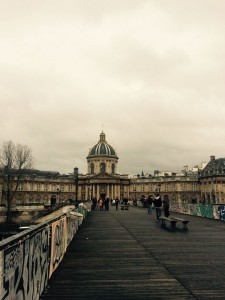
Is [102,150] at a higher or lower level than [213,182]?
higher

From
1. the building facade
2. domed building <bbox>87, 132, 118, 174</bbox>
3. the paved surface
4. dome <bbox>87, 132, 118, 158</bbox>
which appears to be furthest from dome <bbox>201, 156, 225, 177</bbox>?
the paved surface

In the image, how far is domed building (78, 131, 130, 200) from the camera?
14075cm

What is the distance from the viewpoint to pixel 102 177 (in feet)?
464

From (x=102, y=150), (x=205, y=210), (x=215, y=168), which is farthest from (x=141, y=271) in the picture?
(x=102, y=150)

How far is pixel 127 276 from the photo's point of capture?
8.54m

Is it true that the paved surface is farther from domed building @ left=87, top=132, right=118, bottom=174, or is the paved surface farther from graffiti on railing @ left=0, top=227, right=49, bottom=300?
domed building @ left=87, top=132, right=118, bottom=174

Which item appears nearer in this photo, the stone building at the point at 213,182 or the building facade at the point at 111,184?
the stone building at the point at 213,182

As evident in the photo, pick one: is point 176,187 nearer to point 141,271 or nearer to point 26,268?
point 141,271

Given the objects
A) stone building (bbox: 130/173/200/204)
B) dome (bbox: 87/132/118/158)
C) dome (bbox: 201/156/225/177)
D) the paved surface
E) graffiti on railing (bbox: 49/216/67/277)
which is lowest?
the paved surface

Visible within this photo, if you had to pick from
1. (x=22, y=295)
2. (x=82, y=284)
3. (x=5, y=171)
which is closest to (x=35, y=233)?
(x=22, y=295)

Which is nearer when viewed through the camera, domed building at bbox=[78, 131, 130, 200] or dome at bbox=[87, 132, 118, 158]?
domed building at bbox=[78, 131, 130, 200]

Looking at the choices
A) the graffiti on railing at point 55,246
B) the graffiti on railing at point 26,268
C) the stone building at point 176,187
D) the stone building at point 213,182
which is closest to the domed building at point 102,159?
the stone building at point 176,187

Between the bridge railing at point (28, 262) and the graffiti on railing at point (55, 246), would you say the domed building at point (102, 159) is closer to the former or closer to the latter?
the graffiti on railing at point (55, 246)

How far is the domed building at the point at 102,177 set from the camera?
141m
